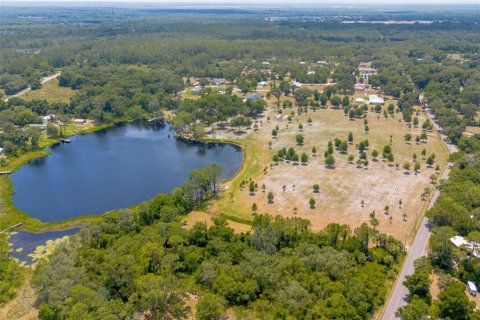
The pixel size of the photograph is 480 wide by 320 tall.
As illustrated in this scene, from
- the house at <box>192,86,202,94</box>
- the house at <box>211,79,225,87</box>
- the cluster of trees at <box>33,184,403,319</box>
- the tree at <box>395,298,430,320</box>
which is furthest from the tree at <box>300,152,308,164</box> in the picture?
the house at <box>211,79,225,87</box>

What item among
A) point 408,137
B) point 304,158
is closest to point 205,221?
point 304,158

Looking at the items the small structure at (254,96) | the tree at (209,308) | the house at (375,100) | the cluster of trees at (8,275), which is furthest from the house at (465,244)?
the small structure at (254,96)

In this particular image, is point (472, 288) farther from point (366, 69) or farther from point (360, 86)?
point (366, 69)

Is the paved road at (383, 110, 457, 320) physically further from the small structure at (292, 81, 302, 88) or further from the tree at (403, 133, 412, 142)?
the small structure at (292, 81, 302, 88)

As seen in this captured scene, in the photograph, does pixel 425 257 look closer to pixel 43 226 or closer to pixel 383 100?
pixel 43 226

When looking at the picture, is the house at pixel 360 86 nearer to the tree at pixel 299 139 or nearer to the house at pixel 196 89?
the house at pixel 196 89

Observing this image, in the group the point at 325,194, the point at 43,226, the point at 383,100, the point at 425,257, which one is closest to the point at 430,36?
the point at 383,100

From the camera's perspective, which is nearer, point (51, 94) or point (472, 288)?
point (472, 288)
